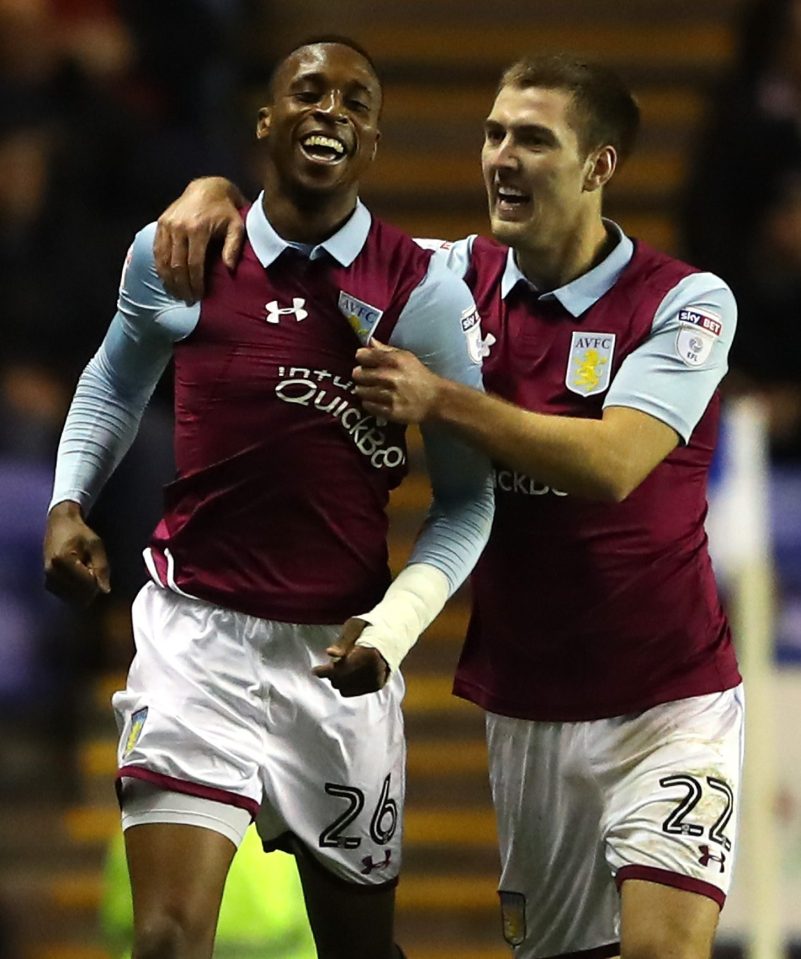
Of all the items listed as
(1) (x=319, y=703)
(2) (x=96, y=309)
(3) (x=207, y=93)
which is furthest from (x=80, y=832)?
(1) (x=319, y=703)

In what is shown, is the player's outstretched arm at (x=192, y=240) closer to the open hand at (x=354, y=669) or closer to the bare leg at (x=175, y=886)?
the open hand at (x=354, y=669)

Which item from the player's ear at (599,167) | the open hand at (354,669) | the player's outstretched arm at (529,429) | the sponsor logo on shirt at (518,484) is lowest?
the open hand at (354,669)

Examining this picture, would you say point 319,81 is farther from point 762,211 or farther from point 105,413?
point 762,211

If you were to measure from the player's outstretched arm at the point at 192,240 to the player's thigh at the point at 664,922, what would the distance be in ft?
4.37

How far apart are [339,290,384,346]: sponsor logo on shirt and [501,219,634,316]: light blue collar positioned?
393 millimetres

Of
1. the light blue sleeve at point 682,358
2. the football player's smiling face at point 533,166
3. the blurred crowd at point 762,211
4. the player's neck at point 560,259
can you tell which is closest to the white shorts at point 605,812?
the light blue sleeve at point 682,358

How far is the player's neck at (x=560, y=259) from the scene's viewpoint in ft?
15.0

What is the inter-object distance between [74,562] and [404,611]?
63 cm

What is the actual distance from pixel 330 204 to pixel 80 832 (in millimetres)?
3682

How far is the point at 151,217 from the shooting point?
25.2 ft

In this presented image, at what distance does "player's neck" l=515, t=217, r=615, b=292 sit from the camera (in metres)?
4.57

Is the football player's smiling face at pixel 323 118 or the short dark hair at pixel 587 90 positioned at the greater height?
the short dark hair at pixel 587 90

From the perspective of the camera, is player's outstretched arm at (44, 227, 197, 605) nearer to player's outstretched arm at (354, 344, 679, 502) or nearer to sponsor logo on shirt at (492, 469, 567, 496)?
player's outstretched arm at (354, 344, 679, 502)

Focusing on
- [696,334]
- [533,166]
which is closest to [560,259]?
[533,166]
